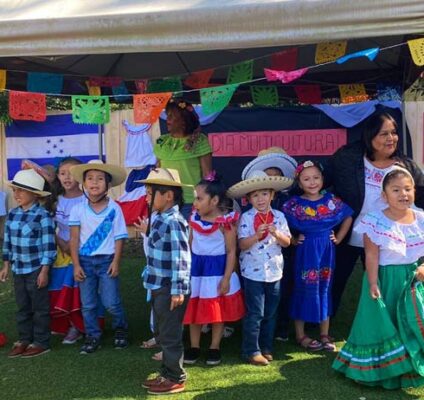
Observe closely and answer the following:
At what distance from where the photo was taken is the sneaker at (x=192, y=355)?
12.8ft

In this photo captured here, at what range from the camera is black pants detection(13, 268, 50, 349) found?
13.5 ft

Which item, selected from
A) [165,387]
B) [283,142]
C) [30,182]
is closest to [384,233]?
[165,387]

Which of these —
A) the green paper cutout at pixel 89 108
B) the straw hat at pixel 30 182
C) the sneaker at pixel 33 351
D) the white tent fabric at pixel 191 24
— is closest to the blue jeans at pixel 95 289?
the sneaker at pixel 33 351

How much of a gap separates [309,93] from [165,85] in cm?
168

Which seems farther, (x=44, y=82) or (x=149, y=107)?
(x=44, y=82)

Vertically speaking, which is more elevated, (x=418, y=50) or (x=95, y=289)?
(x=418, y=50)

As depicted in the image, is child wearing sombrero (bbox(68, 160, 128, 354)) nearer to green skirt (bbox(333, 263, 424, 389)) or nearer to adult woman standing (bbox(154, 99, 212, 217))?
adult woman standing (bbox(154, 99, 212, 217))

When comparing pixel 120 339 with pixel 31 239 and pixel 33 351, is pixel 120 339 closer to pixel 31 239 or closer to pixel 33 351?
pixel 33 351

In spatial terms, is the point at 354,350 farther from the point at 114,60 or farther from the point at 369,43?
the point at 114,60

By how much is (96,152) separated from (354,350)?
6095mm

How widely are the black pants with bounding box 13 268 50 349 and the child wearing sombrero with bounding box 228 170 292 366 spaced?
1.58 meters

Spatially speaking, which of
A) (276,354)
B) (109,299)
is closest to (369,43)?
(276,354)

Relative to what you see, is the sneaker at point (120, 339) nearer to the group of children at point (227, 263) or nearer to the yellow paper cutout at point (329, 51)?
the group of children at point (227, 263)

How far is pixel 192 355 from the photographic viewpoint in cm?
394
